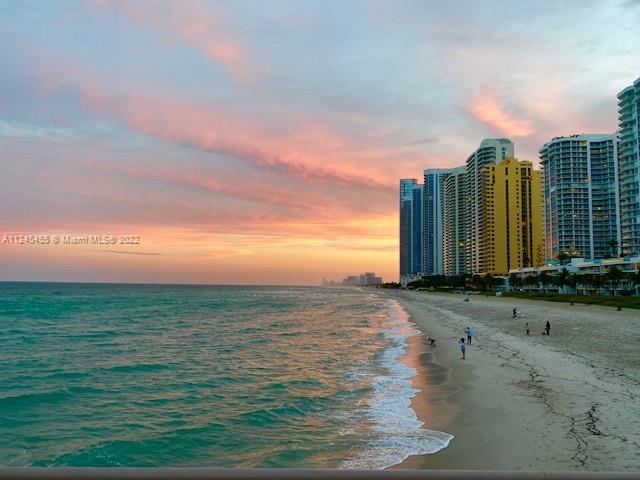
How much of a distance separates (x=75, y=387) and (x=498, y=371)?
18.7 meters

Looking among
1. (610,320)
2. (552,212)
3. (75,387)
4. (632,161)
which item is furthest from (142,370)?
(552,212)

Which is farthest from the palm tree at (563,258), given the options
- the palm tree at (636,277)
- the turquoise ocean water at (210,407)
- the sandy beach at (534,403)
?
the turquoise ocean water at (210,407)

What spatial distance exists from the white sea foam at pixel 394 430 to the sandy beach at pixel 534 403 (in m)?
0.38

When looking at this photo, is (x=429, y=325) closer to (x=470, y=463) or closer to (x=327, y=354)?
(x=327, y=354)

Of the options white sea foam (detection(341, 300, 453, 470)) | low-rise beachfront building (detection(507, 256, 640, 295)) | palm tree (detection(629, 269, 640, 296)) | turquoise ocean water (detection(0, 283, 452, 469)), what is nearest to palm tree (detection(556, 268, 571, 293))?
low-rise beachfront building (detection(507, 256, 640, 295))

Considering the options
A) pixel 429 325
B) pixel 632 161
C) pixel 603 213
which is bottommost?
pixel 429 325

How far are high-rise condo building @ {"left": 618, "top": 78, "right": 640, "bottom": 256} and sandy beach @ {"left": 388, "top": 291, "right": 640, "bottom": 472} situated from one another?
134m

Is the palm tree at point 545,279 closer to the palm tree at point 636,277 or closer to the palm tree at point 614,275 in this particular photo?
the palm tree at point 614,275

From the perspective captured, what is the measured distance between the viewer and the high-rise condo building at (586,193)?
591ft

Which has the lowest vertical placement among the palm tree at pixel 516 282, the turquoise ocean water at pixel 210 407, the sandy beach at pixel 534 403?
the turquoise ocean water at pixel 210 407

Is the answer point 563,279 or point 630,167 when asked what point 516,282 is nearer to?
point 563,279

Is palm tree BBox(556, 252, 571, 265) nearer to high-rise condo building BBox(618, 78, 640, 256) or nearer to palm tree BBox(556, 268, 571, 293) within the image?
high-rise condo building BBox(618, 78, 640, 256)

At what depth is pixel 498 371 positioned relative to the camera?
2259 cm

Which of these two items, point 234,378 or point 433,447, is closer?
point 433,447
